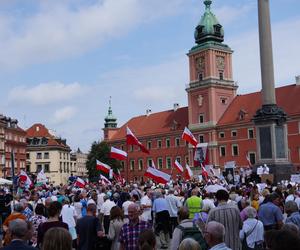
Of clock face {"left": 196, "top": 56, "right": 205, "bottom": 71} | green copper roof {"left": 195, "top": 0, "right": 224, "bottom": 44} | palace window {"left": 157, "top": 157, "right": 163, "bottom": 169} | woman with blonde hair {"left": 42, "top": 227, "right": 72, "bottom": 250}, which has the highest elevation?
green copper roof {"left": 195, "top": 0, "right": 224, "bottom": 44}

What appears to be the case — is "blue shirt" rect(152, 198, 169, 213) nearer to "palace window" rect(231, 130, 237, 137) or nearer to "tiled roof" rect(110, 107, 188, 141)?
"palace window" rect(231, 130, 237, 137)

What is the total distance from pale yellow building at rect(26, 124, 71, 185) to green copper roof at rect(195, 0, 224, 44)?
156 feet

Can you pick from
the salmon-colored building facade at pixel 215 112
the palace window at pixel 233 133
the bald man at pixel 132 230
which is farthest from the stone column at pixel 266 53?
the palace window at pixel 233 133

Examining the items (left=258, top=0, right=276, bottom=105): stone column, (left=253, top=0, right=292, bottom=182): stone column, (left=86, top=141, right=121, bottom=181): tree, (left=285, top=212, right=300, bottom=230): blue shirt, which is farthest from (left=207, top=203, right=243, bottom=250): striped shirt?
(left=86, top=141, right=121, bottom=181): tree

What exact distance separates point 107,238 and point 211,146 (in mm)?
63980

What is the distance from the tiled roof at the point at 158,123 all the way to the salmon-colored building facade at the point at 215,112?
0.25 metres

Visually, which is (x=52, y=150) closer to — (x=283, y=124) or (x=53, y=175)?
(x=53, y=175)

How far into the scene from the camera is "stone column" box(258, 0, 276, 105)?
2848cm

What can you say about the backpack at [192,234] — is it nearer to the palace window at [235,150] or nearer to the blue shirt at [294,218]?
the blue shirt at [294,218]

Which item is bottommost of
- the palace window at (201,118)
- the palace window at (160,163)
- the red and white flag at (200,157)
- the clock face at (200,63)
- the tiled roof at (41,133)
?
the red and white flag at (200,157)

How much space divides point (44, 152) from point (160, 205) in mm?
97745

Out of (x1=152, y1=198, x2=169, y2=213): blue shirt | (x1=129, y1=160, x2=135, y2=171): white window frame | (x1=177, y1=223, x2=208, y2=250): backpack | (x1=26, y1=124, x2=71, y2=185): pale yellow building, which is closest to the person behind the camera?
(x1=177, y1=223, x2=208, y2=250): backpack

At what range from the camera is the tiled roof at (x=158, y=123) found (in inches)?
3261

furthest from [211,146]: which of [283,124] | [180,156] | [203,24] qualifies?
[283,124]
